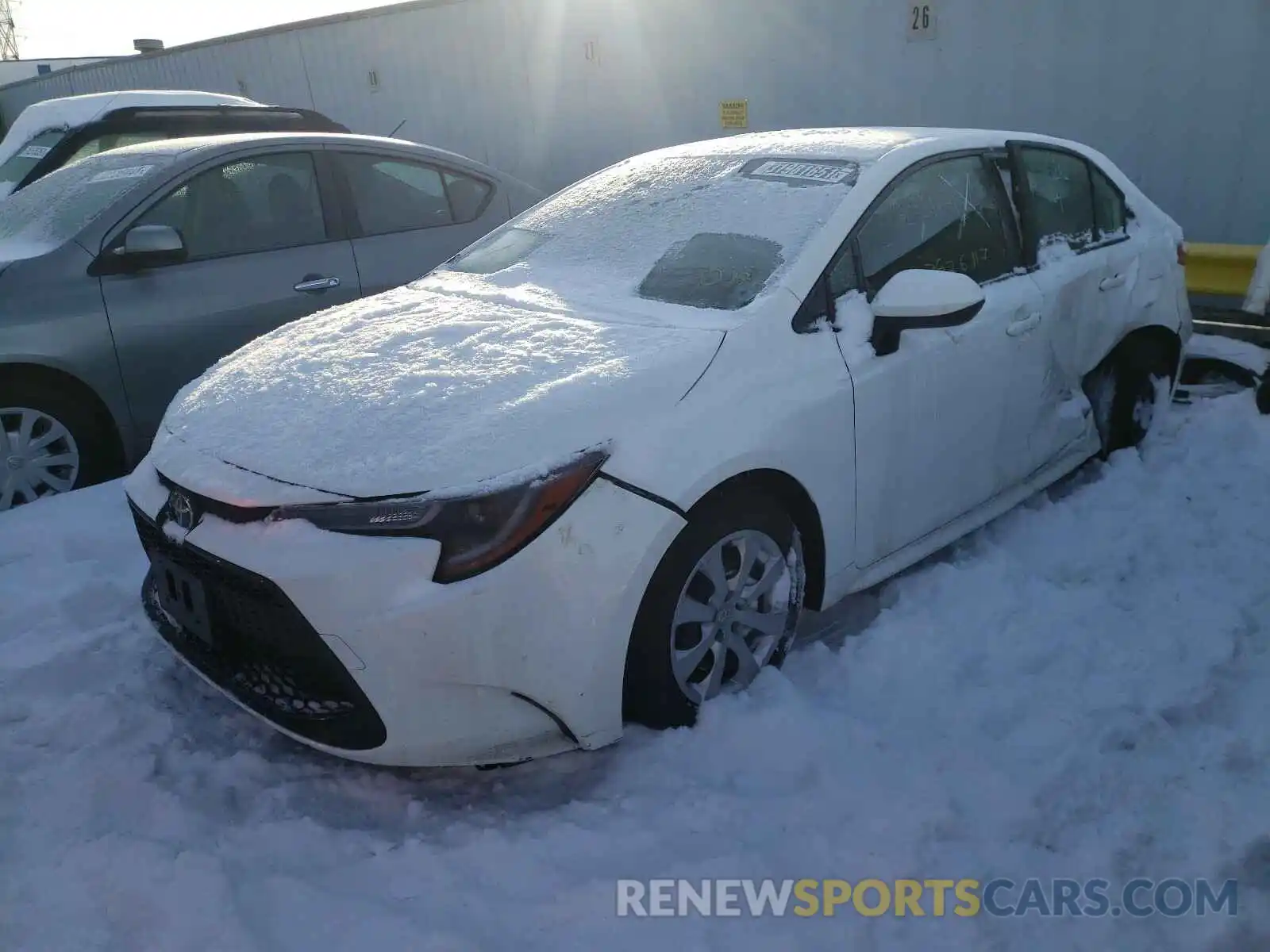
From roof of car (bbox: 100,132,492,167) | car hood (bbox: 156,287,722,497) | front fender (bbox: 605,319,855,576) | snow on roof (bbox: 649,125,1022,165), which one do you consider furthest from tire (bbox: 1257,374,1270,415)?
roof of car (bbox: 100,132,492,167)

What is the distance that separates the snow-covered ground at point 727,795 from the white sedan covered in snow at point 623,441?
0.22 metres

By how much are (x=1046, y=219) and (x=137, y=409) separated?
377cm

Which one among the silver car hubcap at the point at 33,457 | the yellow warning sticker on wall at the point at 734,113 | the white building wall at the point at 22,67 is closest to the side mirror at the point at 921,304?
the silver car hubcap at the point at 33,457

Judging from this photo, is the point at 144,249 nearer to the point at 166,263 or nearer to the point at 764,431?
the point at 166,263

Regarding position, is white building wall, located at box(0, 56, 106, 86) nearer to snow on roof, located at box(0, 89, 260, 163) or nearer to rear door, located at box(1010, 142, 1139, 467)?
snow on roof, located at box(0, 89, 260, 163)

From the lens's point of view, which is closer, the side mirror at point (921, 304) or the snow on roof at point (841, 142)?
the side mirror at point (921, 304)

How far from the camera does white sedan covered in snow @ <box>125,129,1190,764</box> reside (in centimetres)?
211

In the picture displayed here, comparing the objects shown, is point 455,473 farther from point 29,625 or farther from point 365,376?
point 29,625

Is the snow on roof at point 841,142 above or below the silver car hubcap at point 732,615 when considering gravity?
above

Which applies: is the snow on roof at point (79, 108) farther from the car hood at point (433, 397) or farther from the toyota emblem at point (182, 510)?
the toyota emblem at point (182, 510)

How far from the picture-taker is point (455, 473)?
2.10m

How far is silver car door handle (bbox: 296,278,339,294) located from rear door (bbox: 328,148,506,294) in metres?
0.16

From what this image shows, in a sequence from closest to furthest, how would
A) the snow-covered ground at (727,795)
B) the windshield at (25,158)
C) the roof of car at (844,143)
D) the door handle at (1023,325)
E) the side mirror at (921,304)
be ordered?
1. the snow-covered ground at (727,795)
2. the side mirror at (921,304)
3. the roof of car at (844,143)
4. the door handle at (1023,325)
5. the windshield at (25,158)

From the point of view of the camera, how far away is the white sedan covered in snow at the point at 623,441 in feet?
6.91
